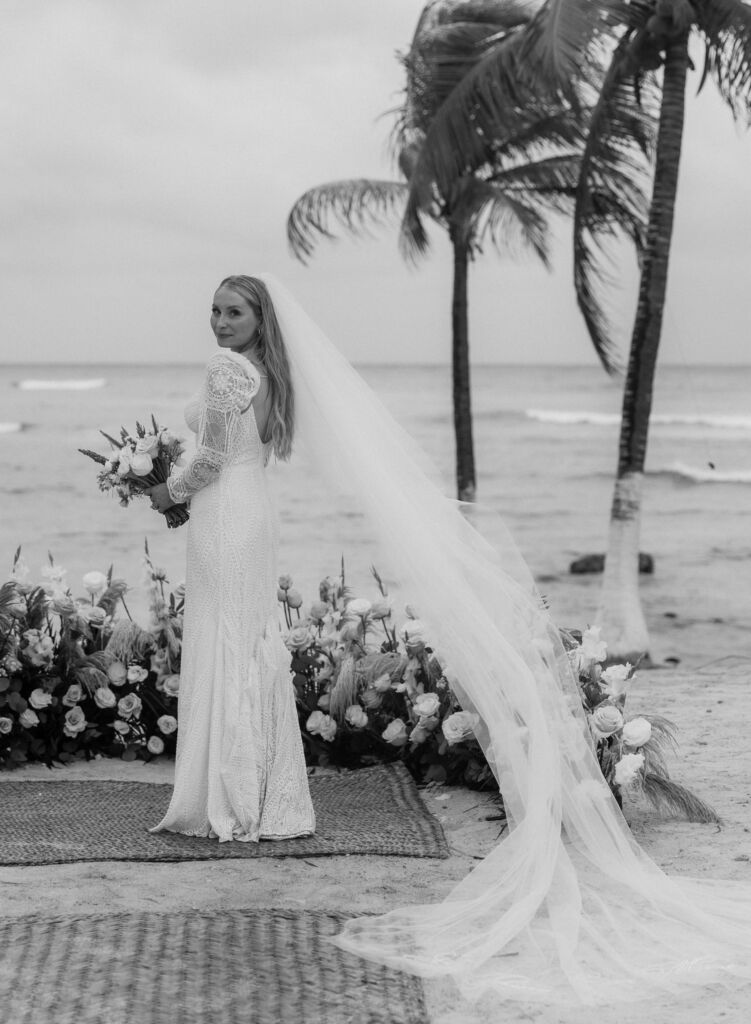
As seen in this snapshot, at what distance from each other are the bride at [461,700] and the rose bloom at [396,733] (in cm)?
77

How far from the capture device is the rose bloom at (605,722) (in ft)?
16.4

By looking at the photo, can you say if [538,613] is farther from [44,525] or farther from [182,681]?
[44,525]

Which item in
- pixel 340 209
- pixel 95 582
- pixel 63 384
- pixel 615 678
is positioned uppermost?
pixel 340 209

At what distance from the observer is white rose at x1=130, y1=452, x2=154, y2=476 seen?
5.08 meters

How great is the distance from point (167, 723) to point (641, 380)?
6.29 metres

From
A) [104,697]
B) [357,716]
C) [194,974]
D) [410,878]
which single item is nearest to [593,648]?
[357,716]

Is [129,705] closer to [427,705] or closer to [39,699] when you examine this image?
[39,699]

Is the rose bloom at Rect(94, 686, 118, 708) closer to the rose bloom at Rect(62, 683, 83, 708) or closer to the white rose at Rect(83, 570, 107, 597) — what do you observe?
the rose bloom at Rect(62, 683, 83, 708)

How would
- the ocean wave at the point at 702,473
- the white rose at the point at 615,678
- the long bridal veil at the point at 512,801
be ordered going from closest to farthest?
the long bridal veil at the point at 512,801 < the white rose at the point at 615,678 < the ocean wave at the point at 702,473

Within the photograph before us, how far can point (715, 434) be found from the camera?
4759 centimetres

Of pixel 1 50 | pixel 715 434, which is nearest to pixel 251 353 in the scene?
pixel 1 50

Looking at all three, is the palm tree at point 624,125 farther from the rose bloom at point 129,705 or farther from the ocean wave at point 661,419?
the ocean wave at point 661,419

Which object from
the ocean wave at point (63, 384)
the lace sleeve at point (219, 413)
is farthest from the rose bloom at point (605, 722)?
the ocean wave at point (63, 384)

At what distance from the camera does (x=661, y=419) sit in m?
51.0
